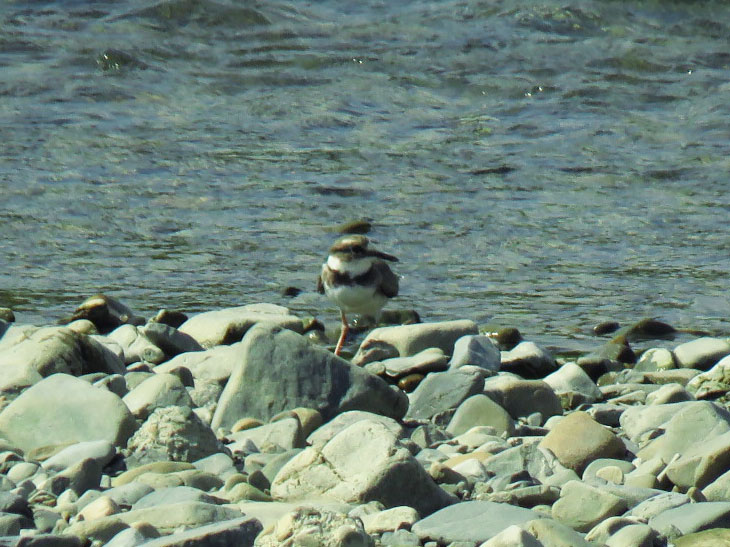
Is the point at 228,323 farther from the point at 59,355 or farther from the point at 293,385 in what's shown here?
the point at 293,385

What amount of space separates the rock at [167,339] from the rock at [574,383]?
1871 millimetres

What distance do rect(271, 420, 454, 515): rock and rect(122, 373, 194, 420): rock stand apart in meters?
1.07

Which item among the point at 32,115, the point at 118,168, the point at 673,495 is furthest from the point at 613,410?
the point at 32,115

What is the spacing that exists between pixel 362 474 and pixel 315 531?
67cm

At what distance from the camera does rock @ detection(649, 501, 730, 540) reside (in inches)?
145

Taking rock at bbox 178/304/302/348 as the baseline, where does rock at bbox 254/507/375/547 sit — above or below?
above

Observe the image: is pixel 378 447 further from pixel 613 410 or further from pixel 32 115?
pixel 32 115

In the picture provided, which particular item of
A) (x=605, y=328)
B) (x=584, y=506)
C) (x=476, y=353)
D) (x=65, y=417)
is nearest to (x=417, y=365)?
(x=476, y=353)

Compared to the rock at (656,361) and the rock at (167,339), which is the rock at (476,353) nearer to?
the rock at (656,361)

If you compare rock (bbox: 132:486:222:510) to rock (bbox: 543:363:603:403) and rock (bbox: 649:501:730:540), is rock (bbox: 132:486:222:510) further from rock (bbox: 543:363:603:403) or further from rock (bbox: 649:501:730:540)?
rock (bbox: 543:363:603:403)

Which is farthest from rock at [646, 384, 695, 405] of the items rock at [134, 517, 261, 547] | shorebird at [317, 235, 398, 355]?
rock at [134, 517, 261, 547]

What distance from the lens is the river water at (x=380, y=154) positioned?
330 inches

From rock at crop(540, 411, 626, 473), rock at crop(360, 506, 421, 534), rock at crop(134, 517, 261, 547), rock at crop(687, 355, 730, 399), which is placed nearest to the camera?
rock at crop(134, 517, 261, 547)

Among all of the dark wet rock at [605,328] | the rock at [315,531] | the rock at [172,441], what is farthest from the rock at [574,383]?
the rock at [315,531]
